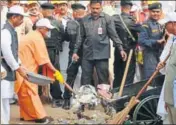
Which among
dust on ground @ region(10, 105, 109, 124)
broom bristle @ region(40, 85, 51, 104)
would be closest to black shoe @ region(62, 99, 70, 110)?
dust on ground @ region(10, 105, 109, 124)

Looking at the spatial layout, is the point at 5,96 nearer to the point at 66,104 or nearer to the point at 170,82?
the point at 66,104

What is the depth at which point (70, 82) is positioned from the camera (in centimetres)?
1037

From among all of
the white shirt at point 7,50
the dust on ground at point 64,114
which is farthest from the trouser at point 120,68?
the white shirt at point 7,50

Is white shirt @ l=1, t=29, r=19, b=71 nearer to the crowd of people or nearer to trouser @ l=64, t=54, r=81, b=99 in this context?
the crowd of people

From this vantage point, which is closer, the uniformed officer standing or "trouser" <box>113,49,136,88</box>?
the uniformed officer standing

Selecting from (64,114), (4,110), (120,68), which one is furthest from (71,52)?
(4,110)

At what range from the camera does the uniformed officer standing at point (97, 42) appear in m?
9.72

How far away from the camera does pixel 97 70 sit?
32.4 ft

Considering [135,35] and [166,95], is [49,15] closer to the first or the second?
[135,35]

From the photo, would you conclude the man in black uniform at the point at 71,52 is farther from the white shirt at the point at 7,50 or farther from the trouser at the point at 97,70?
the white shirt at the point at 7,50

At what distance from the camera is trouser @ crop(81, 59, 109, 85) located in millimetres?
9859

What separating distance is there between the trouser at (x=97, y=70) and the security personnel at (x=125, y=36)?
0.60m

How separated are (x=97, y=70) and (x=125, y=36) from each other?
0.93 metres

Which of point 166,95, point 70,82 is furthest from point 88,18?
point 166,95
